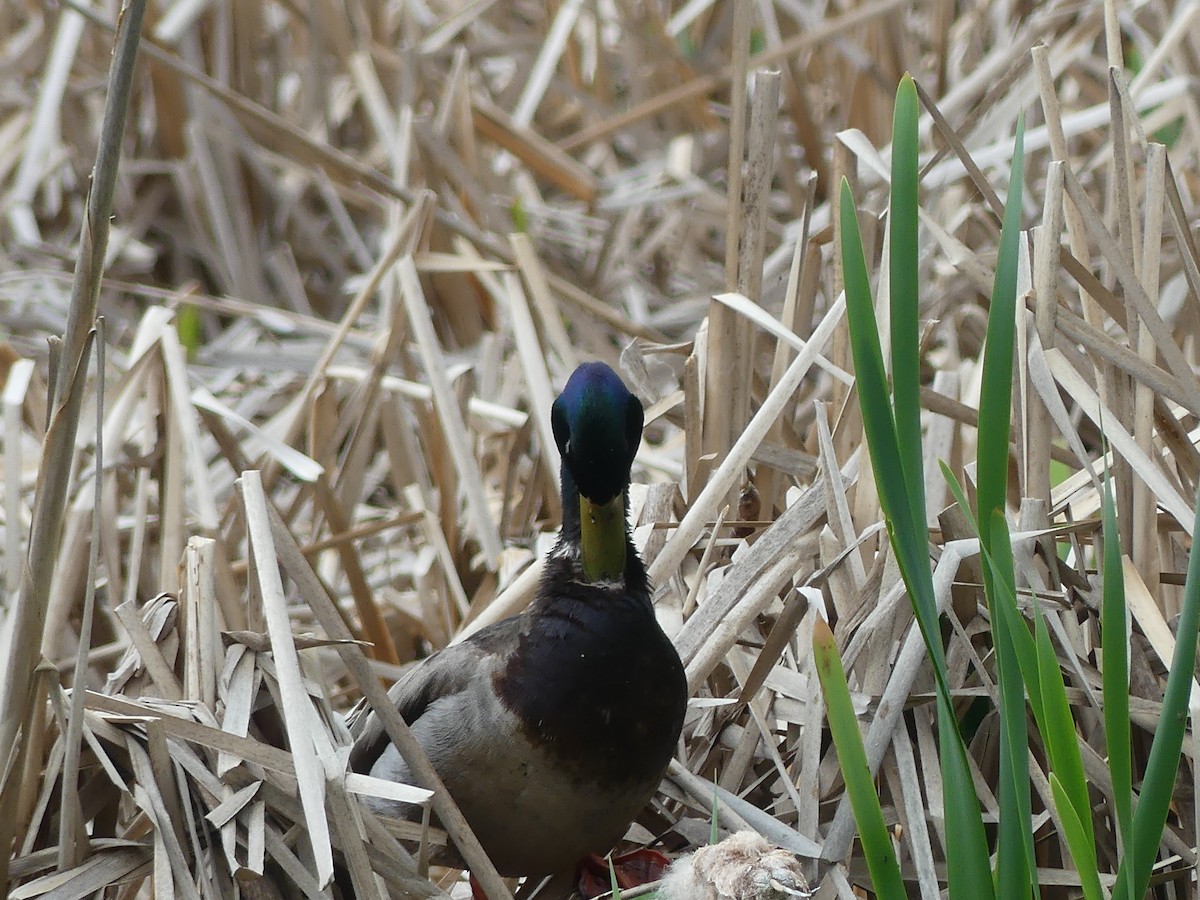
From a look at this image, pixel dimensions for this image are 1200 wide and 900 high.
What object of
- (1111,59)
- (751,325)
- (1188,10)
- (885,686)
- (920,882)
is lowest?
(920,882)

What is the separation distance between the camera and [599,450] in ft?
6.43

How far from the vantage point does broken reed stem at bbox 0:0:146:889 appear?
5.14ft

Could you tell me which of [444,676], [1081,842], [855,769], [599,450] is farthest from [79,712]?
[1081,842]

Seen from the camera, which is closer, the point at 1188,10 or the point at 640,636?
the point at 640,636

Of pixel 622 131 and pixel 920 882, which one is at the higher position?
pixel 622 131

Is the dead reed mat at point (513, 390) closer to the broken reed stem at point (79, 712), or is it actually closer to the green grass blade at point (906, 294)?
the broken reed stem at point (79, 712)

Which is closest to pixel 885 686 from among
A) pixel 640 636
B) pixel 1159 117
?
pixel 640 636

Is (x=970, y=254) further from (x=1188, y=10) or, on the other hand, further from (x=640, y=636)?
(x=1188, y=10)

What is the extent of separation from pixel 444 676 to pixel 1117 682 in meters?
1.05

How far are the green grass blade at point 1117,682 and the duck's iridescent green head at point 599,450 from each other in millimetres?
656

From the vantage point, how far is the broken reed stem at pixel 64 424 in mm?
1567

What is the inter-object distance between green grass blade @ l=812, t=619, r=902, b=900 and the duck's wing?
2.26 feet

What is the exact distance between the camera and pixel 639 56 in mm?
5371

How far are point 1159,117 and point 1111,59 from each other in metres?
Answer: 2.03
